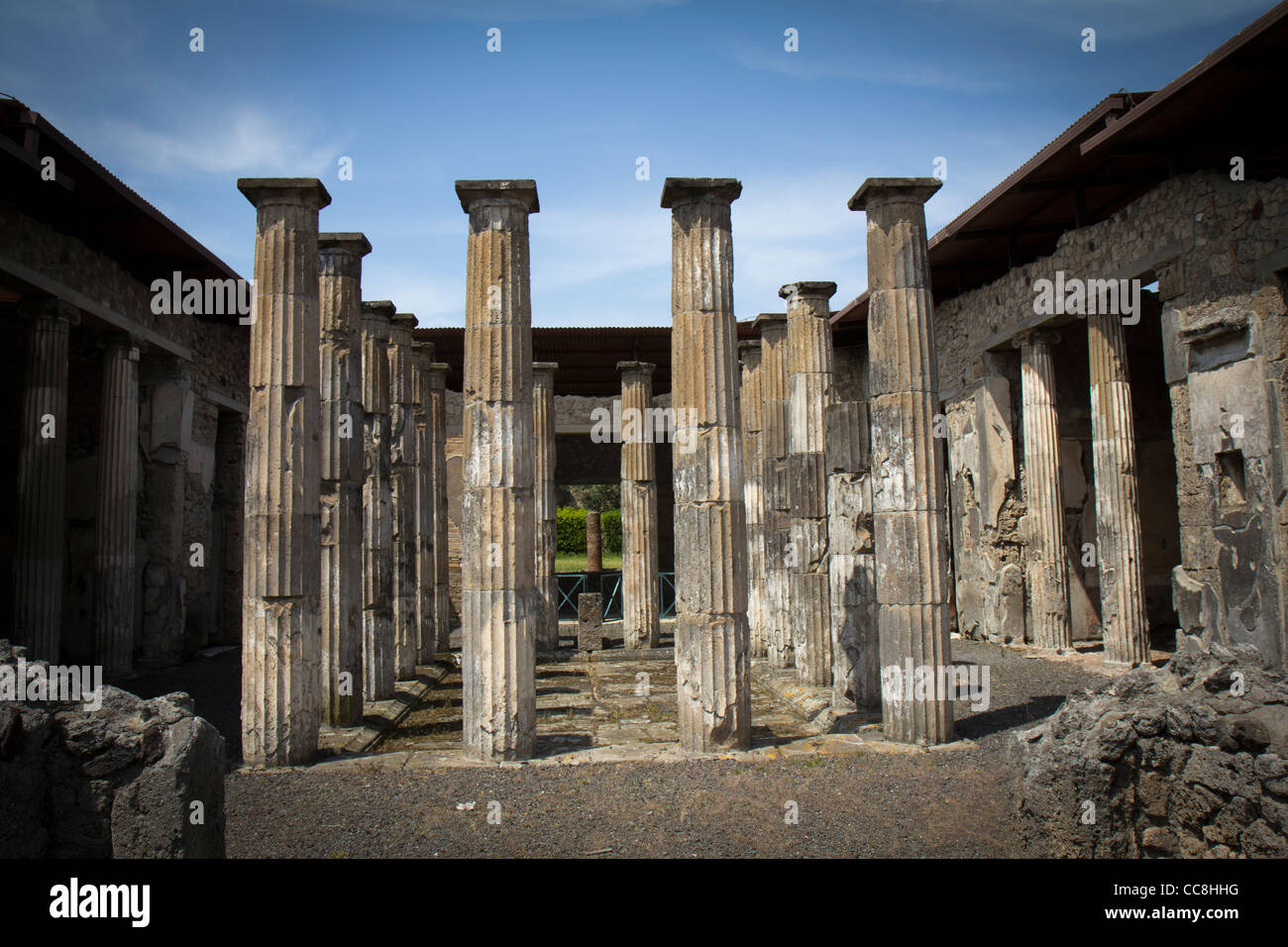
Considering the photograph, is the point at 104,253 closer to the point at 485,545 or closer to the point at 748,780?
the point at 485,545

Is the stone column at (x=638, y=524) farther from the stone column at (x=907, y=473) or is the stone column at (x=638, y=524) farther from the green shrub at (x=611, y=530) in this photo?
the green shrub at (x=611, y=530)

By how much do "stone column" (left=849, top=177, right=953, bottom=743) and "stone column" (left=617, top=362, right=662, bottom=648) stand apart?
778 cm

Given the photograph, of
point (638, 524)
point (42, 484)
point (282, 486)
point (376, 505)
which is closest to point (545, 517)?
point (638, 524)

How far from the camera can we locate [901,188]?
26.8ft

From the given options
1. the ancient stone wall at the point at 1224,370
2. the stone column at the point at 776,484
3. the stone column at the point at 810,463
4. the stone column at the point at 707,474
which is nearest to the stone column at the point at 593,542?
the stone column at the point at 776,484

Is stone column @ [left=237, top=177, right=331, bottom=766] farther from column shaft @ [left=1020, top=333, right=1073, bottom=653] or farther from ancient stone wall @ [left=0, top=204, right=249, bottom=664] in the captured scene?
column shaft @ [left=1020, top=333, right=1073, bottom=653]

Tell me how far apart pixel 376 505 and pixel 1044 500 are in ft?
33.8

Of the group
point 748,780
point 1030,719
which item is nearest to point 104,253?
point 748,780

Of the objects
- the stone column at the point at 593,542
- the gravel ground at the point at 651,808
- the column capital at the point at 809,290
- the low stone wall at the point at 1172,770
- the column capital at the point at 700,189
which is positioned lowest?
the gravel ground at the point at 651,808

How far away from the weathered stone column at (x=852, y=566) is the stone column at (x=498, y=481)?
386cm

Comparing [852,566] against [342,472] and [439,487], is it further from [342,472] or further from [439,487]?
[439,487]

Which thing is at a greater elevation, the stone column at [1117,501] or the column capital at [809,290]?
the column capital at [809,290]

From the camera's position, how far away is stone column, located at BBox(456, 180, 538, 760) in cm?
768

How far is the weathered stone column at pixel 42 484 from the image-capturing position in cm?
1133
